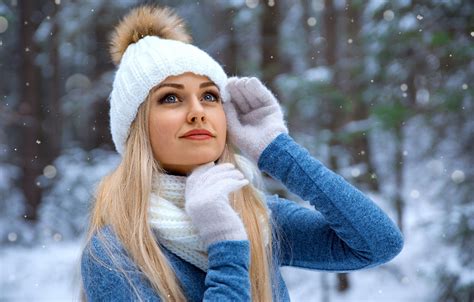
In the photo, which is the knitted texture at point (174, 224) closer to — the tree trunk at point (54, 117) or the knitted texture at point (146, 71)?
the knitted texture at point (146, 71)

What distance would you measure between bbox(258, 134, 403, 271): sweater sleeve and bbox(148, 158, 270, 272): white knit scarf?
0.74 ft

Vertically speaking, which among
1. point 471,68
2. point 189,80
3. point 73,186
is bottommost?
point 73,186

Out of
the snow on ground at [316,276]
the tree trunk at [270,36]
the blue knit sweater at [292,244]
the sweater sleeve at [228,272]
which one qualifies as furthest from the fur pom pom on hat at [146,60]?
the tree trunk at [270,36]

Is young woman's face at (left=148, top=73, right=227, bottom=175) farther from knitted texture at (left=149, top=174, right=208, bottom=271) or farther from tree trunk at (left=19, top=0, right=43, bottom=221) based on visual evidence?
tree trunk at (left=19, top=0, right=43, bottom=221)

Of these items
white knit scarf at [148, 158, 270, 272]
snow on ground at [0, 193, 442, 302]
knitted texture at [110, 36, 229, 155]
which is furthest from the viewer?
snow on ground at [0, 193, 442, 302]

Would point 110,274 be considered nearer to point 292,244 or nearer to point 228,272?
point 228,272

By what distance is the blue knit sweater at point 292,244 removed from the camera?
4.16 feet

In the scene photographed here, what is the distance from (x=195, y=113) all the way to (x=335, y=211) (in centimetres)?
40

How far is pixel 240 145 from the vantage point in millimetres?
1525

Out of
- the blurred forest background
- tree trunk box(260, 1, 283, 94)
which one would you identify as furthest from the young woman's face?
tree trunk box(260, 1, 283, 94)

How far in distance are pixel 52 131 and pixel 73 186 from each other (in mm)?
934

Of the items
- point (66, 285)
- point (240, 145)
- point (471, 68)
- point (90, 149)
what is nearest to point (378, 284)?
point (471, 68)

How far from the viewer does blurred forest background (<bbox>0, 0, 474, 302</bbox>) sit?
491 cm

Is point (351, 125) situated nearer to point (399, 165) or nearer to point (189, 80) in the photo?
point (399, 165)
